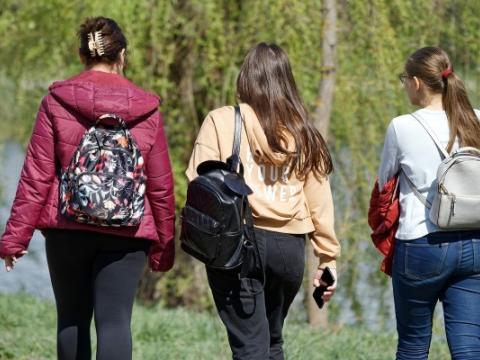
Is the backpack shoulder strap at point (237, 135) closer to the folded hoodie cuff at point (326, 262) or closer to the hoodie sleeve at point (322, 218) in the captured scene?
the hoodie sleeve at point (322, 218)

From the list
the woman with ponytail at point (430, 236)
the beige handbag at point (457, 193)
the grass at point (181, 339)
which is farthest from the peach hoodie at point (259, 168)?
the grass at point (181, 339)

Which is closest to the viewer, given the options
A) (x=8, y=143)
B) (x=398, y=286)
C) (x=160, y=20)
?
(x=398, y=286)

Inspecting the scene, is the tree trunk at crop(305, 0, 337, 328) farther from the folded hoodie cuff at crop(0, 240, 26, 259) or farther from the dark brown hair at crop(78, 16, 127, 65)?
the folded hoodie cuff at crop(0, 240, 26, 259)

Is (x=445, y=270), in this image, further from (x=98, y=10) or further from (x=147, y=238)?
(x=98, y=10)

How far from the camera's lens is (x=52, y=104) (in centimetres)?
381

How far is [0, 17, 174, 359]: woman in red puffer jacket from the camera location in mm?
3803

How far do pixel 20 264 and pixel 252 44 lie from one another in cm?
385

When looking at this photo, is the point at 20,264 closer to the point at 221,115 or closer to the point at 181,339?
the point at 181,339

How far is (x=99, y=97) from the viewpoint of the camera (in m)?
3.79

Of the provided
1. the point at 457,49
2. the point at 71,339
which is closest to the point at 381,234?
the point at 71,339

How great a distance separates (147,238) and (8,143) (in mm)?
5843

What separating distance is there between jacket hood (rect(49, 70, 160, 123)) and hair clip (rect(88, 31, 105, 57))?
0.26 feet

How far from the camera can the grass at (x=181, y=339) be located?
5785 millimetres

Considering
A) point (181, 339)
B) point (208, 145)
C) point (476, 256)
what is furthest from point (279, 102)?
point (181, 339)
